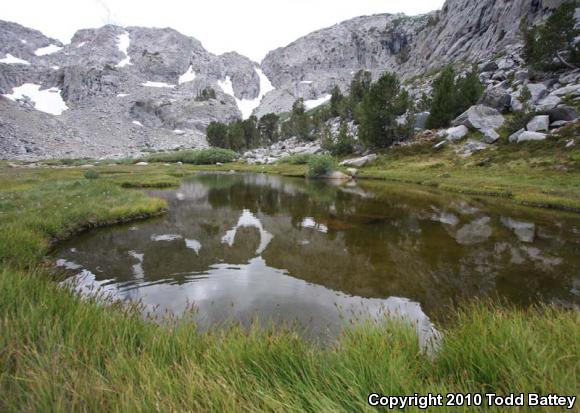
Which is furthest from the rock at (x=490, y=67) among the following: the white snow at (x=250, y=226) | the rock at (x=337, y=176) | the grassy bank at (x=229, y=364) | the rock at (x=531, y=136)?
the grassy bank at (x=229, y=364)

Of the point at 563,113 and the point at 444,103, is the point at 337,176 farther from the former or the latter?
the point at 563,113

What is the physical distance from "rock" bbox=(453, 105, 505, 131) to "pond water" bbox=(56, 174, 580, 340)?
4148 cm

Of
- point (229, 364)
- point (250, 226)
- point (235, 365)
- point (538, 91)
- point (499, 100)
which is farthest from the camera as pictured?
point (499, 100)

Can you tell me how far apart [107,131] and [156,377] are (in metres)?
197

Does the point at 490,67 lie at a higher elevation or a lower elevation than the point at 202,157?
higher

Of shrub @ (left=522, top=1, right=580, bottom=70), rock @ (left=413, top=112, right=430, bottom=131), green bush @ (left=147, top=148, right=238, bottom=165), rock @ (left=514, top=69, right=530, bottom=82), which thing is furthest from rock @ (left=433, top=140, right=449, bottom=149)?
green bush @ (left=147, top=148, right=238, bottom=165)

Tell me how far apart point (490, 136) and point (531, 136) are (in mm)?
7729

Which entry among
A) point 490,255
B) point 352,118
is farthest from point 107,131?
point 490,255

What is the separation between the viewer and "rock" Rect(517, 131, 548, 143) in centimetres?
4010

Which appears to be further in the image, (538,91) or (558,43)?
(558,43)

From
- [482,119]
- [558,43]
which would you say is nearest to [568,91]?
[482,119]

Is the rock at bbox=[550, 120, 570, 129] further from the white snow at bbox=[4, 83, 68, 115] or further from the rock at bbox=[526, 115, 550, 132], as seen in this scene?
the white snow at bbox=[4, 83, 68, 115]

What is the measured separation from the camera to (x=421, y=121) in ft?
230

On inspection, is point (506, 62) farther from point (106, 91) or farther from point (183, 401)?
point (106, 91)
